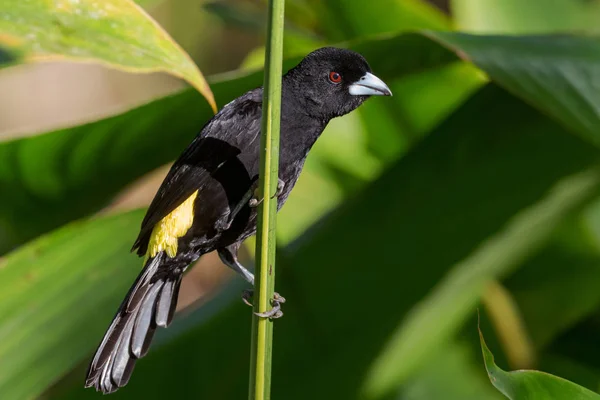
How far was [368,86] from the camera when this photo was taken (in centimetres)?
159

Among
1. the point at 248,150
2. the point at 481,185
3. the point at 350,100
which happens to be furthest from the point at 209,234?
the point at 481,185

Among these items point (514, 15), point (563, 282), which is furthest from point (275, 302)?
point (514, 15)

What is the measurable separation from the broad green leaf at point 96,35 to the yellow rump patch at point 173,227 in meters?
0.38

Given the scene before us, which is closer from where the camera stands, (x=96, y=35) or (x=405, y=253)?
(x=96, y=35)

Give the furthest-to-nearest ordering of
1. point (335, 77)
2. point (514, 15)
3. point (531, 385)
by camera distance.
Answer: point (514, 15), point (335, 77), point (531, 385)

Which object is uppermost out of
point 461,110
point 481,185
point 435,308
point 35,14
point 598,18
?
point 35,14

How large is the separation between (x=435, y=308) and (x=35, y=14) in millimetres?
1024

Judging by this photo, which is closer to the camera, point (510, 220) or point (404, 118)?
point (510, 220)

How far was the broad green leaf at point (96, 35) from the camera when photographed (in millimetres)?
1130

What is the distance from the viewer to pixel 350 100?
1.66 m

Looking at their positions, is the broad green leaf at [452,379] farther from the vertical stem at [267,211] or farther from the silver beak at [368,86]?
the vertical stem at [267,211]

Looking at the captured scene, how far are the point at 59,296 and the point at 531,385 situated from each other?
0.98 metres

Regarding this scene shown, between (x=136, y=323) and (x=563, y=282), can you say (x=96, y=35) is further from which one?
(x=563, y=282)

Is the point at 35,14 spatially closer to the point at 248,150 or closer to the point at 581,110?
the point at 248,150
